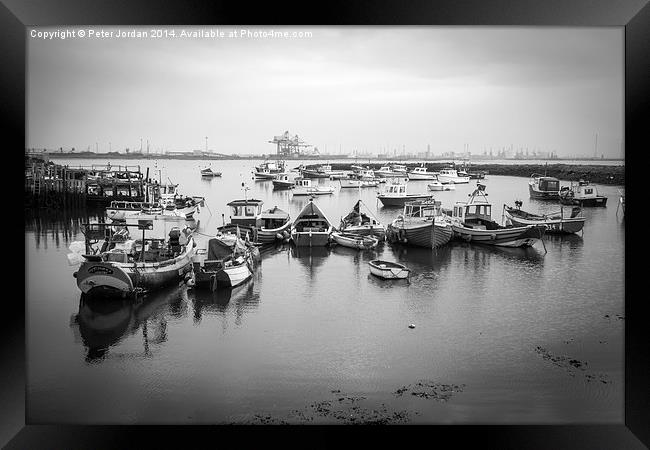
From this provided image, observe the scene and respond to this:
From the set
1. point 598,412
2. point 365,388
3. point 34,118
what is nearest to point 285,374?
point 365,388

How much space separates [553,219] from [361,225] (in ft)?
11.8

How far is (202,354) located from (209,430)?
150cm

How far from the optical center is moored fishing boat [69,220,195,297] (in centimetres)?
810

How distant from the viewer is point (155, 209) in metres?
11.9

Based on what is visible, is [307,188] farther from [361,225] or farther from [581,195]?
[581,195]

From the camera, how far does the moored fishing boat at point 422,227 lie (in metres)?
12.2

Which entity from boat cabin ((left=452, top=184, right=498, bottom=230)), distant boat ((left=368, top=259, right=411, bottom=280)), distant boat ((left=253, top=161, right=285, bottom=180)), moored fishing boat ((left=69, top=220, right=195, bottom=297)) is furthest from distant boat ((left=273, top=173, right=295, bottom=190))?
boat cabin ((left=452, top=184, right=498, bottom=230))

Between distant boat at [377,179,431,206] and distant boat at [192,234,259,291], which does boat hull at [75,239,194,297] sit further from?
distant boat at [377,179,431,206]

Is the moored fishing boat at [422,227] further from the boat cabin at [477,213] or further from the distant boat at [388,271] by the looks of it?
the distant boat at [388,271]

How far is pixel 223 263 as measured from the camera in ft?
29.9

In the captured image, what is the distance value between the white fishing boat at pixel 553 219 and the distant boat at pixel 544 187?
0.32 metres

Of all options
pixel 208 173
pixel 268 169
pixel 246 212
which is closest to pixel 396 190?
pixel 246 212

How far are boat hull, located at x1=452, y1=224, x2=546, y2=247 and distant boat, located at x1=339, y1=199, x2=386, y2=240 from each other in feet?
4.97
